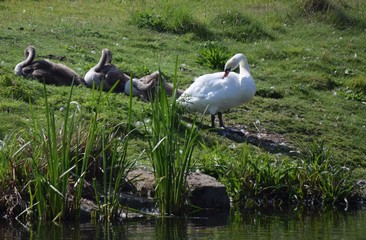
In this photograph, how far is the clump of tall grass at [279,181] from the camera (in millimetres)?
11859

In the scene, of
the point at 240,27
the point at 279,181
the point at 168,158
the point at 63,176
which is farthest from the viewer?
the point at 240,27

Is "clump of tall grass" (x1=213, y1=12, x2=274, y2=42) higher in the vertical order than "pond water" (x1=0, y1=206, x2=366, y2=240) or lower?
higher

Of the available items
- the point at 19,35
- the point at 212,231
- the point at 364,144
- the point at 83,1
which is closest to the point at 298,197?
the point at 212,231

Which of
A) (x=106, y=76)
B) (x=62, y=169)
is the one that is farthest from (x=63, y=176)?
(x=106, y=76)

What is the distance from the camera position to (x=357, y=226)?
10344 mm

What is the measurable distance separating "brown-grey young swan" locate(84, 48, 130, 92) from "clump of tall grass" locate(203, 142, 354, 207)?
12.7ft

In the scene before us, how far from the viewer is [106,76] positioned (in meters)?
15.7

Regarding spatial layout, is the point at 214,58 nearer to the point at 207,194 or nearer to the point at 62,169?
the point at 207,194

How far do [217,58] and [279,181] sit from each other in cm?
662

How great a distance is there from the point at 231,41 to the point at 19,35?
15.6 ft

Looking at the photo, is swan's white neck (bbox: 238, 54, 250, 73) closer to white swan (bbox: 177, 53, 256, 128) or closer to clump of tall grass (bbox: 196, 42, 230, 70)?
white swan (bbox: 177, 53, 256, 128)

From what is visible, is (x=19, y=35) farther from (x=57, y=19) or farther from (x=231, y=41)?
(x=231, y=41)

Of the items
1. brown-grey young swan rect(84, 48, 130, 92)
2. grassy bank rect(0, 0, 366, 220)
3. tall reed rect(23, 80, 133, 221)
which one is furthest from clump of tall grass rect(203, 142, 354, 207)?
brown-grey young swan rect(84, 48, 130, 92)

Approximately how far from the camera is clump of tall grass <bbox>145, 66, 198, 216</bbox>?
10094 mm
